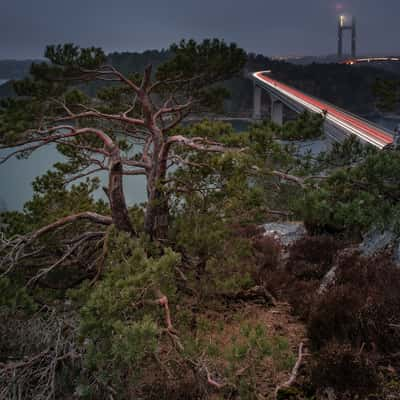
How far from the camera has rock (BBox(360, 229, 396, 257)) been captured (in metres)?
6.46

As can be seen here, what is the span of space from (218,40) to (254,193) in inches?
131

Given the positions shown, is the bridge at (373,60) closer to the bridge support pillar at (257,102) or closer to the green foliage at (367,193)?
the bridge support pillar at (257,102)

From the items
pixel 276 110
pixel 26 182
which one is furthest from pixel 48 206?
pixel 276 110

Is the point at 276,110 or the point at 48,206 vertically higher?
the point at 276,110

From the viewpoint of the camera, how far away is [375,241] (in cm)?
706

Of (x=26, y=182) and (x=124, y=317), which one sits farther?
(x=26, y=182)

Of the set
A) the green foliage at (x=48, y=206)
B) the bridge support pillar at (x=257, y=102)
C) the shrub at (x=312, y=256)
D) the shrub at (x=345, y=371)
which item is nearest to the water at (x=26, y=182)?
the bridge support pillar at (x=257, y=102)

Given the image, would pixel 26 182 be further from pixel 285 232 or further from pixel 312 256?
pixel 312 256

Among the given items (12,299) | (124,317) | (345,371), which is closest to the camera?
(124,317)

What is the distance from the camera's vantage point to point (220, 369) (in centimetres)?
461

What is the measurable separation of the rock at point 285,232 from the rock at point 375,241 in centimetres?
266

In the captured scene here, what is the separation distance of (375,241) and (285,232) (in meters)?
4.08

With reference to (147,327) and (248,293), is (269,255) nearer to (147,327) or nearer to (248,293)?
(248,293)

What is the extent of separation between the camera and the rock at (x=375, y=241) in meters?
6.46
